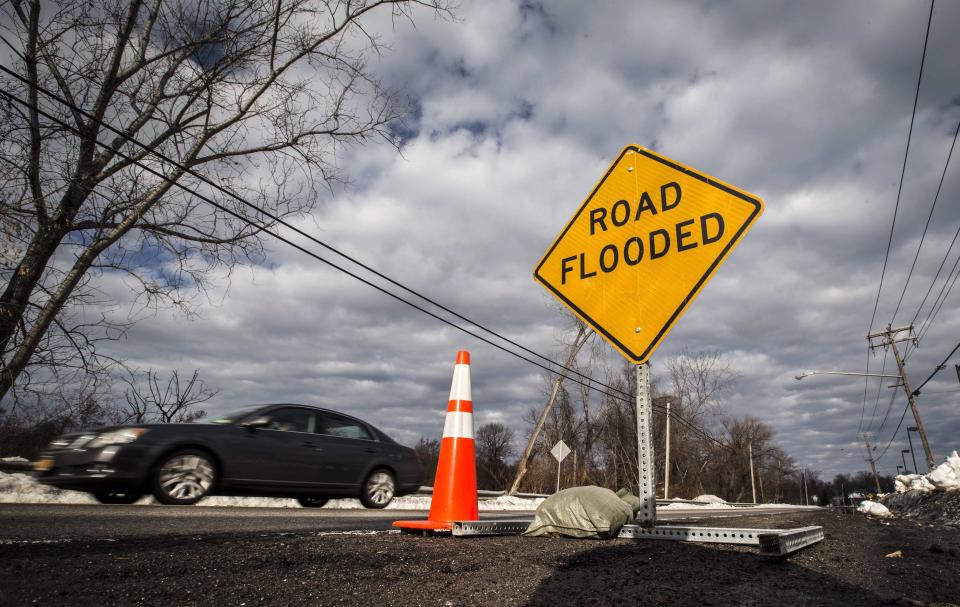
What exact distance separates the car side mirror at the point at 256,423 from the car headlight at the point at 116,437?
4.33 feet

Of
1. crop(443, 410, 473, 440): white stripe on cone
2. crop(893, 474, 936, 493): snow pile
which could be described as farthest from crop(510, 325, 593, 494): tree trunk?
crop(443, 410, 473, 440): white stripe on cone

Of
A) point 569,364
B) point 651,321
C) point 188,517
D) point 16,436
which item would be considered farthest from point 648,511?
point 569,364

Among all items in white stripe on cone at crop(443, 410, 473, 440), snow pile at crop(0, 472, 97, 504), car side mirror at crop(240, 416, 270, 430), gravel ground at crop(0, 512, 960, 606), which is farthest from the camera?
car side mirror at crop(240, 416, 270, 430)

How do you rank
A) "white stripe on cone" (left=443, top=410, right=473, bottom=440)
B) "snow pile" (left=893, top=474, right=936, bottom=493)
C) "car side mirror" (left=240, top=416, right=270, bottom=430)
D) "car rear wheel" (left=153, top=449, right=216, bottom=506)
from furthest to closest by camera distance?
"snow pile" (left=893, top=474, right=936, bottom=493) → "car side mirror" (left=240, top=416, right=270, bottom=430) → "car rear wheel" (left=153, top=449, right=216, bottom=506) → "white stripe on cone" (left=443, top=410, right=473, bottom=440)

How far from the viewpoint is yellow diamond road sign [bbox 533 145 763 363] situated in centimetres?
377

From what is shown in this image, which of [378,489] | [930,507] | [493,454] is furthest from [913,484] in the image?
[493,454]

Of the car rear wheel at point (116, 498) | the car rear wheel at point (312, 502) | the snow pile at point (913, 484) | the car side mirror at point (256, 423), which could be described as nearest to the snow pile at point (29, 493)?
the car rear wheel at point (116, 498)

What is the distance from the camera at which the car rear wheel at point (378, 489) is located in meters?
Result: 9.19

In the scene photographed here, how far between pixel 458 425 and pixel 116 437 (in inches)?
183

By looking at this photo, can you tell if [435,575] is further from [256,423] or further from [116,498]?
[116,498]

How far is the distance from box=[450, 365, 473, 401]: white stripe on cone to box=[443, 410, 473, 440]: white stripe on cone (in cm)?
15

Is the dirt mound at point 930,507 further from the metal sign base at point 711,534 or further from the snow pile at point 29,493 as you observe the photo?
the snow pile at point 29,493

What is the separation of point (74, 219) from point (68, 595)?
12.1 metres

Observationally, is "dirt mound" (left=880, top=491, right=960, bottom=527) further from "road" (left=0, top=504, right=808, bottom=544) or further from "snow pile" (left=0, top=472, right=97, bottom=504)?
"snow pile" (left=0, top=472, right=97, bottom=504)
